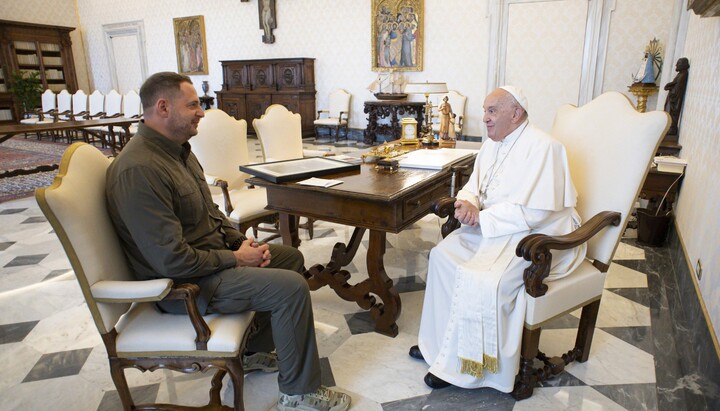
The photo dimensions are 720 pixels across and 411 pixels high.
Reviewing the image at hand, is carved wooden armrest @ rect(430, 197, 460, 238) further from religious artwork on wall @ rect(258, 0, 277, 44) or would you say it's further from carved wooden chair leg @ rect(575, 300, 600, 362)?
religious artwork on wall @ rect(258, 0, 277, 44)

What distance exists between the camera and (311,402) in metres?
1.73

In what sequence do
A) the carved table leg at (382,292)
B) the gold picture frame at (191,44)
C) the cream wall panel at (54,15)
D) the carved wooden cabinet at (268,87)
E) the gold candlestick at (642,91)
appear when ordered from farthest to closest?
the cream wall panel at (54,15) < the gold picture frame at (191,44) < the carved wooden cabinet at (268,87) < the gold candlestick at (642,91) < the carved table leg at (382,292)

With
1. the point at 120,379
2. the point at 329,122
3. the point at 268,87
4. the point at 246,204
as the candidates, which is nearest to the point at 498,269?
the point at 120,379

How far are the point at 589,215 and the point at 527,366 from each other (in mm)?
749

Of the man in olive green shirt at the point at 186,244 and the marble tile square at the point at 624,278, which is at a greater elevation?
the man in olive green shirt at the point at 186,244

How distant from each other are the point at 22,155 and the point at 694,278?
9.73 m

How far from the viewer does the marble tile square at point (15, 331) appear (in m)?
2.34

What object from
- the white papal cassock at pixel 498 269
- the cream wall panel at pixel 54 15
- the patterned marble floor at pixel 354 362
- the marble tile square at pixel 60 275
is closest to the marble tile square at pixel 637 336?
the patterned marble floor at pixel 354 362

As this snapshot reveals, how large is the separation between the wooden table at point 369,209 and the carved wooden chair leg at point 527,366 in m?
0.69

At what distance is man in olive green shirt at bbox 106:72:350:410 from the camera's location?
4.84 feet

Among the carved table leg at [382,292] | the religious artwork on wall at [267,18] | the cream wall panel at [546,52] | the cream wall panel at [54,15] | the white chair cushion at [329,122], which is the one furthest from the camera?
the cream wall panel at [54,15]

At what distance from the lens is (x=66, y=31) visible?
38.3ft

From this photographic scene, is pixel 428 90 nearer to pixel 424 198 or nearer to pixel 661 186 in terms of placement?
pixel 424 198

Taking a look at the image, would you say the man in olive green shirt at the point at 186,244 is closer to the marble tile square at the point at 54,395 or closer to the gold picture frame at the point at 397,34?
the marble tile square at the point at 54,395
